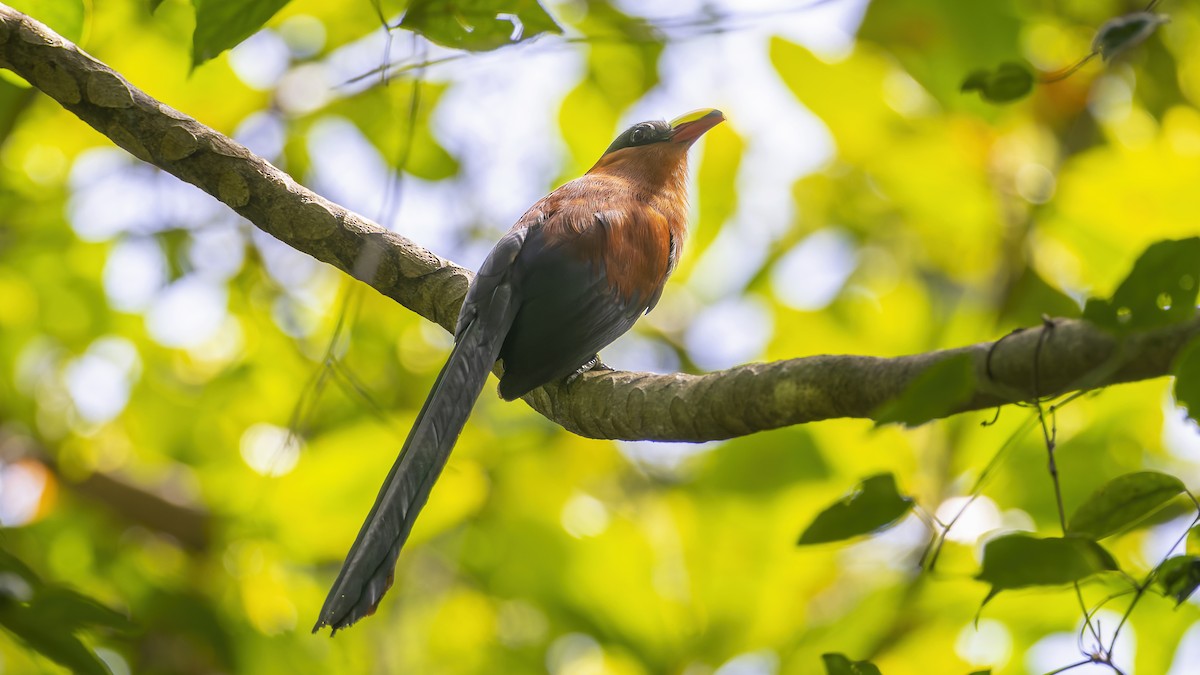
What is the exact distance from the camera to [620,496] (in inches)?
130

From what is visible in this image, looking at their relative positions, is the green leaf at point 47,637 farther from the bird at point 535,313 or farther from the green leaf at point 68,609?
the bird at point 535,313

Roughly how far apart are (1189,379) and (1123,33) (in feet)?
1.86

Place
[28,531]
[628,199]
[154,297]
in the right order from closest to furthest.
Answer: [628,199] < [28,531] < [154,297]

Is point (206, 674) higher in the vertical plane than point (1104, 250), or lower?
lower

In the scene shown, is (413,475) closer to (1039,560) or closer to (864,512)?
(864,512)

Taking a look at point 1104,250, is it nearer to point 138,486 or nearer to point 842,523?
point 842,523

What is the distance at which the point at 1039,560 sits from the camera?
954mm

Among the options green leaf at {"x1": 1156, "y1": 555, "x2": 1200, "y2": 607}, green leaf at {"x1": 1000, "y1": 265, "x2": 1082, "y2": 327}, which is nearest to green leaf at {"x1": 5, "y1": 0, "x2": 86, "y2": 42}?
green leaf at {"x1": 1000, "y1": 265, "x2": 1082, "y2": 327}

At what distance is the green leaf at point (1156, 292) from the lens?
33.1 inches

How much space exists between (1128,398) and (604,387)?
1.28 metres

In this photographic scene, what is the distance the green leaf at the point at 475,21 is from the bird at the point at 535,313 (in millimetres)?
529

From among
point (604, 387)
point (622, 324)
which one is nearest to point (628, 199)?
point (622, 324)

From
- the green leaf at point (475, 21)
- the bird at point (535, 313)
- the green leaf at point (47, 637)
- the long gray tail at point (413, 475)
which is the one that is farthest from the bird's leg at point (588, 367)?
the green leaf at point (47, 637)

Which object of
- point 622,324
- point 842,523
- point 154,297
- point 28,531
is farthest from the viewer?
point 154,297
